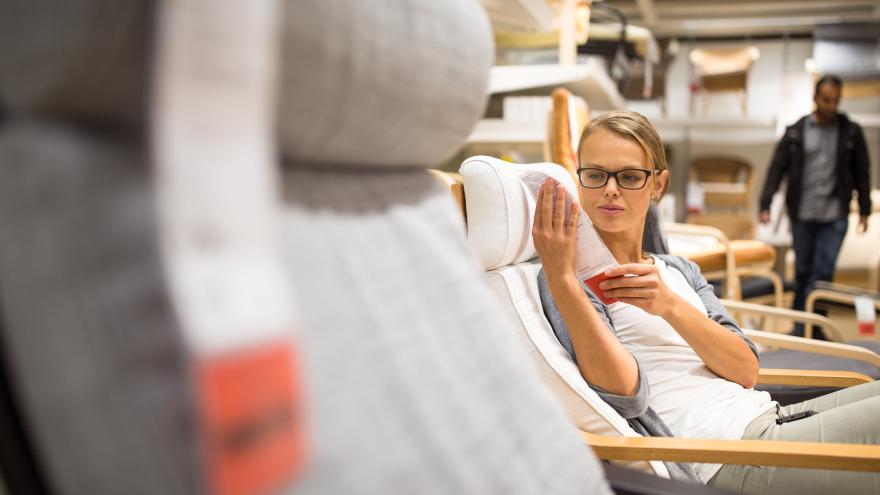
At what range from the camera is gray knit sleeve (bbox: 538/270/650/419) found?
41.0 inches

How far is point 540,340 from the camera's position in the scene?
1085 millimetres

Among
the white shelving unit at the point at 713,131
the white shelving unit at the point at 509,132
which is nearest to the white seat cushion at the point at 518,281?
the white shelving unit at the point at 509,132

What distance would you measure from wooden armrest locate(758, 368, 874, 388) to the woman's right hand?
27.9 inches

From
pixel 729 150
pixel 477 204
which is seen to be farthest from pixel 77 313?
pixel 729 150

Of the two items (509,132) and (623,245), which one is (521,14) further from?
(623,245)

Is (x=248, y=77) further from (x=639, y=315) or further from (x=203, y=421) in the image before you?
(x=639, y=315)

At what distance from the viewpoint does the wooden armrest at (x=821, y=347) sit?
5.25ft

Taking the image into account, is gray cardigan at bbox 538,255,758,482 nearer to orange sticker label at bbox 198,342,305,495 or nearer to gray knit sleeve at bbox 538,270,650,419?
gray knit sleeve at bbox 538,270,650,419

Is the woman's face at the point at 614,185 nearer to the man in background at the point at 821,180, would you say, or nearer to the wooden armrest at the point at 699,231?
the wooden armrest at the point at 699,231

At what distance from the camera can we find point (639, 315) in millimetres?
1212

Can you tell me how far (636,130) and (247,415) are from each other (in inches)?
41.7

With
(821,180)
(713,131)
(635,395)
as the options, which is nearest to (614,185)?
(635,395)

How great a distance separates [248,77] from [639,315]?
1076 mm

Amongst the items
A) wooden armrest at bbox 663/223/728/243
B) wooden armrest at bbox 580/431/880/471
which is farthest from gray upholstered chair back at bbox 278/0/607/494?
wooden armrest at bbox 663/223/728/243
